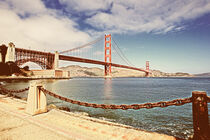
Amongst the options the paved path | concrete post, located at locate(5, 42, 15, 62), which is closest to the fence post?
the paved path

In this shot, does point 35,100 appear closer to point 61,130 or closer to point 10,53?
point 61,130

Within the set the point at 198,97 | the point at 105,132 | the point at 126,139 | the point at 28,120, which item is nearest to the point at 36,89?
the point at 28,120

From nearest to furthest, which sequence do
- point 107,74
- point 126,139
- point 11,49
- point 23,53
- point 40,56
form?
1. point 126,139
2. point 11,49
3. point 23,53
4. point 40,56
5. point 107,74

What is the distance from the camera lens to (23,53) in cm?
5019

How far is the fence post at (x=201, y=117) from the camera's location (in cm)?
200

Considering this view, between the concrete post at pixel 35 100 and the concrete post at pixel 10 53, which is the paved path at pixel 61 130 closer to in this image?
the concrete post at pixel 35 100

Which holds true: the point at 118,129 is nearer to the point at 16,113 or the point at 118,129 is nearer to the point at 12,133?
the point at 12,133

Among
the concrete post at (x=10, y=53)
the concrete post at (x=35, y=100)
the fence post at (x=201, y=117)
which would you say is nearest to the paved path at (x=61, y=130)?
the concrete post at (x=35, y=100)

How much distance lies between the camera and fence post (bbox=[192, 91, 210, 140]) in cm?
200

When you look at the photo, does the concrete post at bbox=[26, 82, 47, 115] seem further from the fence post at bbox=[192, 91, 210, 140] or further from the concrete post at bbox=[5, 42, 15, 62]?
the concrete post at bbox=[5, 42, 15, 62]

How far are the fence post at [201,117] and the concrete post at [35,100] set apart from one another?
13.6ft

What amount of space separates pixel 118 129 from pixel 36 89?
2.85 m

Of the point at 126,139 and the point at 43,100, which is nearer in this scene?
the point at 126,139

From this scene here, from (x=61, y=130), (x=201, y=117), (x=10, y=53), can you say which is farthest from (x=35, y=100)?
(x=10, y=53)
